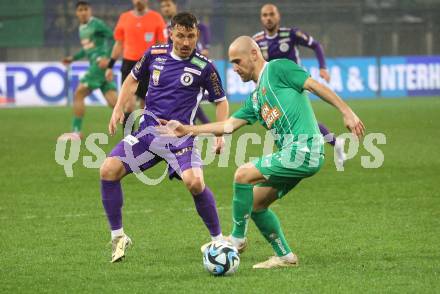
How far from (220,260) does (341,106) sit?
1.38m

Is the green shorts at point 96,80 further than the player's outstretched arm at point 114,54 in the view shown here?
Yes

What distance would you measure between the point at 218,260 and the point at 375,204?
4106 mm

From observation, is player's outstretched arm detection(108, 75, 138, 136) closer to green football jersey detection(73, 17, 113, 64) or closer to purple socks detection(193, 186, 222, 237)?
purple socks detection(193, 186, 222, 237)

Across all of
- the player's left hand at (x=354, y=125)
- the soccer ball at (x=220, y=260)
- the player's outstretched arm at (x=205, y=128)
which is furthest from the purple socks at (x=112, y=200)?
the player's left hand at (x=354, y=125)

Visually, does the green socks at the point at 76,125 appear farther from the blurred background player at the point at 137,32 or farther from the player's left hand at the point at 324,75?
the player's left hand at the point at 324,75

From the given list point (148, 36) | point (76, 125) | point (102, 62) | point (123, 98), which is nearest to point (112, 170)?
point (123, 98)

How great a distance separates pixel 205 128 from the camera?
8.08 meters

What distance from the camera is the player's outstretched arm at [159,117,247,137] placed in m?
7.86

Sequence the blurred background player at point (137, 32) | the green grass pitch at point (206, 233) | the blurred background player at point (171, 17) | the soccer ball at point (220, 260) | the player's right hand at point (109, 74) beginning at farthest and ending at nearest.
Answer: the blurred background player at point (137, 32) < the player's right hand at point (109, 74) < the blurred background player at point (171, 17) < the soccer ball at point (220, 260) < the green grass pitch at point (206, 233)

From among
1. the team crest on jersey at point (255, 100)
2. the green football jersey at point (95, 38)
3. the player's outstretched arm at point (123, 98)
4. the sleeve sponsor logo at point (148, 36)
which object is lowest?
the green football jersey at point (95, 38)

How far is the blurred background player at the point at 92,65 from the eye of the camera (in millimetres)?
18688

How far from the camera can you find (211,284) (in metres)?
7.41

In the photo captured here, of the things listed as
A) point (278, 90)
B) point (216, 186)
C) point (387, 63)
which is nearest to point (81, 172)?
point (216, 186)

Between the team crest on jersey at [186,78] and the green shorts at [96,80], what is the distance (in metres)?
9.86
